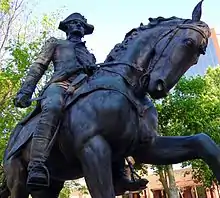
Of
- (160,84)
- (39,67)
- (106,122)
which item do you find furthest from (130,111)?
(39,67)

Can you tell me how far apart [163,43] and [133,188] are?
1.42 meters

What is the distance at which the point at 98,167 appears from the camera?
10.6 feet

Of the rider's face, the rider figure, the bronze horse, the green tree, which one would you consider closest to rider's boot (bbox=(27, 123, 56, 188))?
the rider figure

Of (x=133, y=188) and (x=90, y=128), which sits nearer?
(x=90, y=128)

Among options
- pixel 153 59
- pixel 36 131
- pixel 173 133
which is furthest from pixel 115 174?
pixel 173 133

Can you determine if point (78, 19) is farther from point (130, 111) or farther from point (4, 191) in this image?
point (4, 191)

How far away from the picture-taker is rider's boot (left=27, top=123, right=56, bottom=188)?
133 inches

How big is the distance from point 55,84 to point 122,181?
116 centimetres

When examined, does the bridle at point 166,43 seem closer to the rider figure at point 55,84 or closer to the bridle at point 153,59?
the bridle at point 153,59

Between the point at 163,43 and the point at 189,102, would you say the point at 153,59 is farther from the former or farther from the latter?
the point at 189,102

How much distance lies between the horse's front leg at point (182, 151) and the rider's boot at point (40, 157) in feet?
2.76

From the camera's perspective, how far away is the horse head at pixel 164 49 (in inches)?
133

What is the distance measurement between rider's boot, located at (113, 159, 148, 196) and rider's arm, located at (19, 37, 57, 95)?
124 cm

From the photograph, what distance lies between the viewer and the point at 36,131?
3.59m
